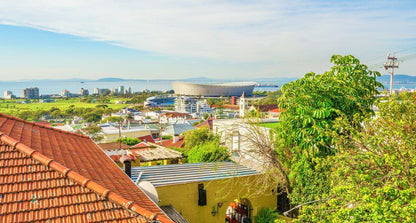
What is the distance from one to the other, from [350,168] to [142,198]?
324 cm

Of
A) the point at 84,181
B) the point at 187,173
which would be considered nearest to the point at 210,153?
the point at 187,173

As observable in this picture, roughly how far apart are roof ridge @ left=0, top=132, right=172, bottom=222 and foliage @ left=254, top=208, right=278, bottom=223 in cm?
529

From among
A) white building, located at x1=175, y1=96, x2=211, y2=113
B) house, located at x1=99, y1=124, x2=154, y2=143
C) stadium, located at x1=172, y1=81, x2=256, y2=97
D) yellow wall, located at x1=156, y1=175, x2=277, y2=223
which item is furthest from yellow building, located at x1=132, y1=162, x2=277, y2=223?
stadium, located at x1=172, y1=81, x2=256, y2=97

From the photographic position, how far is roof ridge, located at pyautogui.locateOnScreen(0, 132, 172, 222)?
156 inches

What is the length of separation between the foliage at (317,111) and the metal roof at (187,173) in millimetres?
1778

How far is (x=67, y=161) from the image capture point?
5109 mm

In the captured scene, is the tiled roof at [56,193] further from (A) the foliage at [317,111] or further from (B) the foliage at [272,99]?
(B) the foliage at [272,99]

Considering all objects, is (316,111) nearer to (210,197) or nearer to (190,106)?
(210,197)

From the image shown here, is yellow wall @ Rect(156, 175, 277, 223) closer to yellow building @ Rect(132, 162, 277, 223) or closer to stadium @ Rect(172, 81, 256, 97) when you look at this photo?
yellow building @ Rect(132, 162, 277, 223)

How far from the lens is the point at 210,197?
8586 mm

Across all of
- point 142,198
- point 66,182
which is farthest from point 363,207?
point 66,182

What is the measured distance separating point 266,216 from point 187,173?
251 centimetres

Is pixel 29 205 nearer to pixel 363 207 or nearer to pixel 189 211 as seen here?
pixel 363 207

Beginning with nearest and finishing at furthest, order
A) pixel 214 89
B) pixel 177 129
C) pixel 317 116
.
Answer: pixel 317 116 < pixel 177 129 < pixel 214 89
